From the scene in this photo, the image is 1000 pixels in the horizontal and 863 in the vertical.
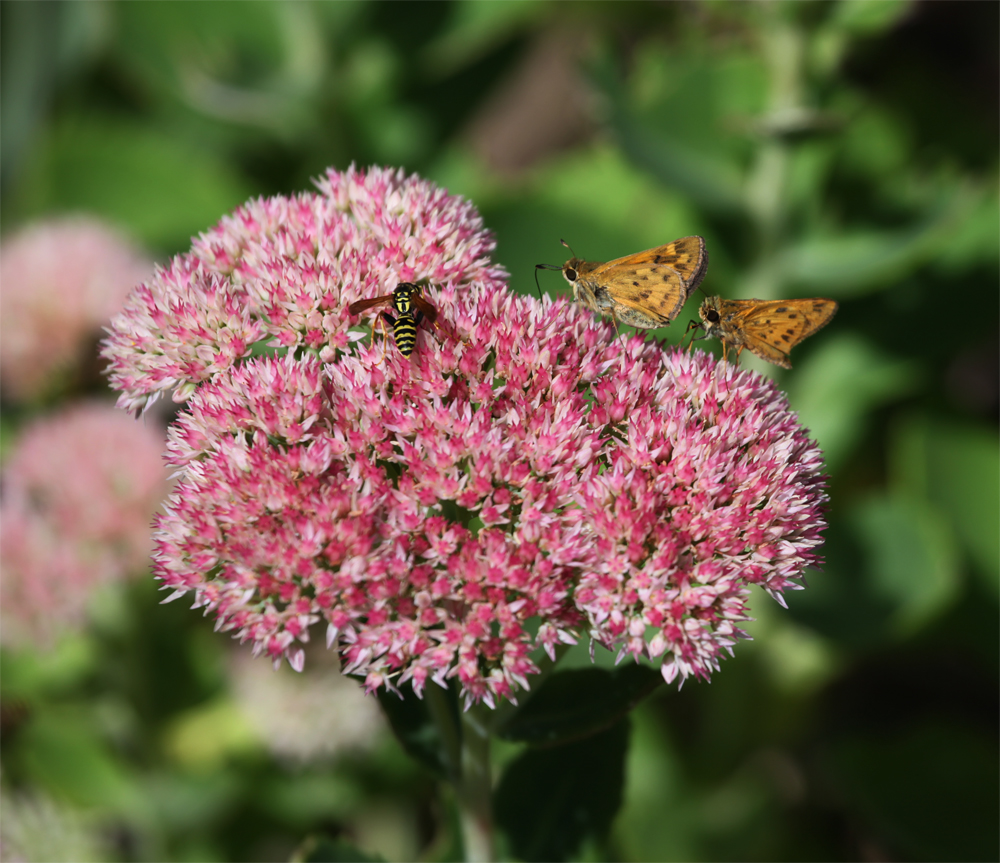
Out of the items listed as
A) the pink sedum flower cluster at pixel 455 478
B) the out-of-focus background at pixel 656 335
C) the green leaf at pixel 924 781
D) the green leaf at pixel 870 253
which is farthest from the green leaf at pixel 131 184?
the green leaf at pixel 924 781

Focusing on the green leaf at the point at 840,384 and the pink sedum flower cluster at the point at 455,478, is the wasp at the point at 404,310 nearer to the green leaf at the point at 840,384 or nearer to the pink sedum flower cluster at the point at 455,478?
the pink sedum flower cluster at the point at 455,478

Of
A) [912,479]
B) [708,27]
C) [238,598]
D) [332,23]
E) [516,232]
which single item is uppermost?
[332,23]

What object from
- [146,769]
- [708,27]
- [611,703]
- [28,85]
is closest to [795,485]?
[611,703]

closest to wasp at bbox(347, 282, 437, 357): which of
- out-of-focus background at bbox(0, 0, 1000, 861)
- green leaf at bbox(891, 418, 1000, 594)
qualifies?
out-of-focus background at bbox(0, 0, 1000, 861)

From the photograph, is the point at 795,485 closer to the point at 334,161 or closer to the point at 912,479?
the point at 912,479

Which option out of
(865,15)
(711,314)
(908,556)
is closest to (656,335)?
(711,314)

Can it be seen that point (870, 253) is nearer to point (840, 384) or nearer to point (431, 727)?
point (840, 384)
